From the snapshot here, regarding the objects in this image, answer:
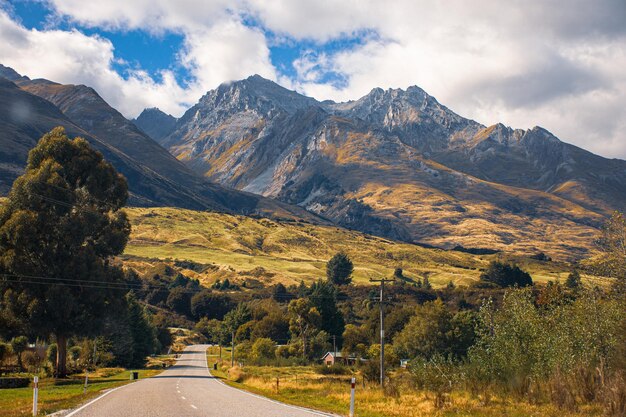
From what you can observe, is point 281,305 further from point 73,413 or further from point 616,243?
point 73,413

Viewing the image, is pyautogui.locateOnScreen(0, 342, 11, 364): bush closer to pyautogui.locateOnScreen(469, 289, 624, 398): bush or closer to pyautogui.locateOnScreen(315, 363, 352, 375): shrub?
pyautogui.locateOnScreen(315, 363, 352, 375): shrub

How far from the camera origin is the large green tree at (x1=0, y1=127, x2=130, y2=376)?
169ft

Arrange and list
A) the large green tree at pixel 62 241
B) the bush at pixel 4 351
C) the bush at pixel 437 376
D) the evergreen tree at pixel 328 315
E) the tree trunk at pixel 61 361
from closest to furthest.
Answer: the bush at pixel 437 376, the large green tree at pixel 62 241, the tree trunk at pixel 61 361, the bush at pixel 4 351, the evergreen tree at pixel 328 315

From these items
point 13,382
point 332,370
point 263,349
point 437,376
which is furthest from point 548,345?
point 263,349

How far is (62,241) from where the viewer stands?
178 ft

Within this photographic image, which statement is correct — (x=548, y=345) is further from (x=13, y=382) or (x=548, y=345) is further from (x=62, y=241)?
(x=62, y=241)

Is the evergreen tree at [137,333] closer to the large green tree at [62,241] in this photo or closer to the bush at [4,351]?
the bush at [4,351]

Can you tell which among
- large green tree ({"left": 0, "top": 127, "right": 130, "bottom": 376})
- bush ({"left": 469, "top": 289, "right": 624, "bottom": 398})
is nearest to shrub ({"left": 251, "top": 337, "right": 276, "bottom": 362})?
large green tree ({"left": 0, "top": 127, "right": 130, "bottom": 376})

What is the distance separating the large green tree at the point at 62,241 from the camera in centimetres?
5162

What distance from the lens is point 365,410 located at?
86.7 feet

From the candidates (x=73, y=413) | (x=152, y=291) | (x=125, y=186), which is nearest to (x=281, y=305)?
(x=152, y=291)

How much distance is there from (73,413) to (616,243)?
37.3m

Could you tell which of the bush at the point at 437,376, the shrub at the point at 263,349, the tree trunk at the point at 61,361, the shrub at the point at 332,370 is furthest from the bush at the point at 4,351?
the shrub at the point at 263,349

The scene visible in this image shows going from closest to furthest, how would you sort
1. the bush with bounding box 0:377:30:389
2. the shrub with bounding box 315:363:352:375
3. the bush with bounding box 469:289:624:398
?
the bush with bounding box 469:289:624:398 → the bush with bounding box 0:377:30:389 → the shrub with bounding box 315:363:352:375
